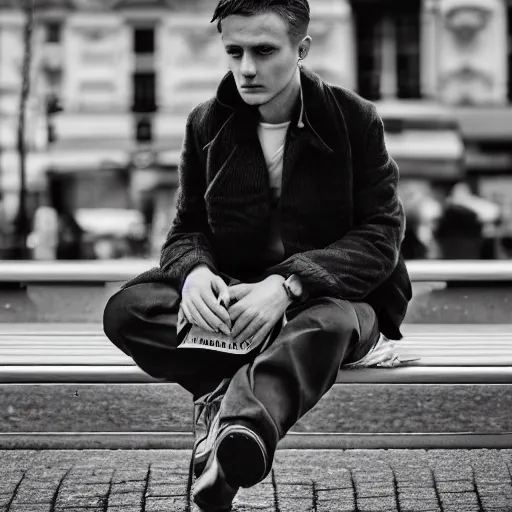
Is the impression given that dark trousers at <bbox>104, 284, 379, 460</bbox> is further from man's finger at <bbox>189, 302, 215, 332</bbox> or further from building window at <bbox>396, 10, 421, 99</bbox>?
building window at <bbox>396, 10, 421, 99</bbox>

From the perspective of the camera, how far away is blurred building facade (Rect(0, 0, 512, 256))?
724 inches

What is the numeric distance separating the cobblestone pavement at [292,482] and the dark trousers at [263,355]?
562mm

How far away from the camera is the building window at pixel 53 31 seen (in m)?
20.0

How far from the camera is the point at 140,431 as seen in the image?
10.5 feet

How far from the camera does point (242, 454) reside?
7.93ft

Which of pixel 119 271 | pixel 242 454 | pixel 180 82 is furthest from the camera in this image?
pixel 180 82

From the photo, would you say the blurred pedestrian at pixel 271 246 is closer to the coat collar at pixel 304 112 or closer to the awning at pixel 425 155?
the coat collar at pixel 304 112

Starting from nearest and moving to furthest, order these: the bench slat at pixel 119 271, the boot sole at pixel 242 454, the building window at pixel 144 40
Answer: the boot sole at pixel 242 454
the bench slat at pixel 119 271
the building window at pixel 144 40

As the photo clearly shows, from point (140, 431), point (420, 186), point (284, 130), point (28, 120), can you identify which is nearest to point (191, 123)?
point (284, 130)

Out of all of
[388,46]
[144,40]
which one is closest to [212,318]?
[388,46]

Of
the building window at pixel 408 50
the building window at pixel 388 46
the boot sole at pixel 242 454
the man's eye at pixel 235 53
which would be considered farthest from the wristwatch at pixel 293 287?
the building window at pixel 408 50

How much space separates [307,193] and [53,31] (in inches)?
708

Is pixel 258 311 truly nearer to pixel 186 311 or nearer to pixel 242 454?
pixel 186 311

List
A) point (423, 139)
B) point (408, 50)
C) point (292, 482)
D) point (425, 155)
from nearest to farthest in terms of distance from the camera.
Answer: point (292, 482) → point (425, 155) → point (423, 139) → point (408, 50)
